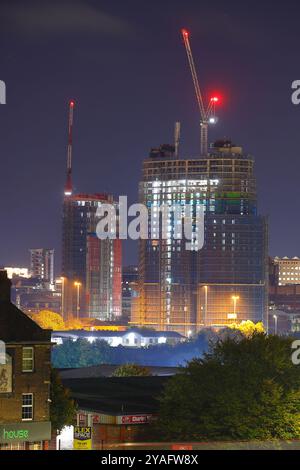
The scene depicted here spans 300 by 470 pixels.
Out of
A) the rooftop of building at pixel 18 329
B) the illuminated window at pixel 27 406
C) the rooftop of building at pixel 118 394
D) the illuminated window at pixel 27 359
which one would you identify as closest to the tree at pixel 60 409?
the illuminated window at pixel 27 406

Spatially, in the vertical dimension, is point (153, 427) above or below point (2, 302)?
below

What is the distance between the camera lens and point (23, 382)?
2667 inches

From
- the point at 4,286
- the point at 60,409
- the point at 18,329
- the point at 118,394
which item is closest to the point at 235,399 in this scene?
the point at 60,409

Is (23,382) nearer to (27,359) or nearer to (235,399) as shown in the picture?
(27,359)

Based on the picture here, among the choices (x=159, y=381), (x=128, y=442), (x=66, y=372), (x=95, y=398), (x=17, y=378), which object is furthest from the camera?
(x=66, y=372)

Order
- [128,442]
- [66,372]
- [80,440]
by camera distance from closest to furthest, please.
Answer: [80,440], [128,442], [66,372]

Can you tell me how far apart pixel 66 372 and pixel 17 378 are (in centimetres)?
6577

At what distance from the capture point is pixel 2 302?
6969 centimetres

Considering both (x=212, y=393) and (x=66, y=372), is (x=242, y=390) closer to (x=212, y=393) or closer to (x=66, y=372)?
(x=212, y=393)

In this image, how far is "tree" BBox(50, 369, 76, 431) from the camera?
70.8 metres

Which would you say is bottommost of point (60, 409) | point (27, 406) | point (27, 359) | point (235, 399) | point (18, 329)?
point (60, 409)

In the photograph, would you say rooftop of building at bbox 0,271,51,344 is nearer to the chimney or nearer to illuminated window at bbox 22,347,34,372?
illuminated window at bbox 22,347,34,372

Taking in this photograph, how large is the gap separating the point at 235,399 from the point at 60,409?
882 centimetres
